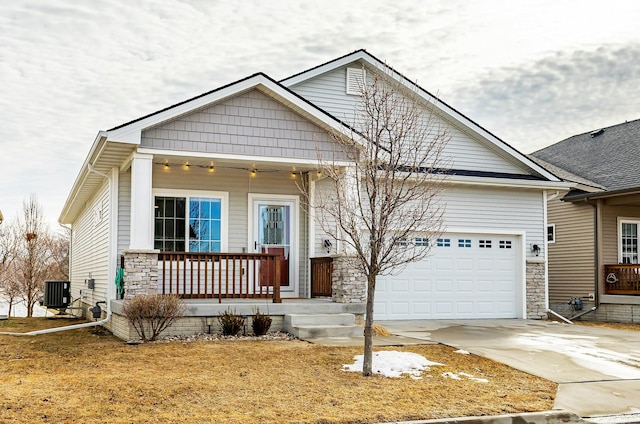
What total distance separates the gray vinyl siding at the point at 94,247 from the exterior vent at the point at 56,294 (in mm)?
381

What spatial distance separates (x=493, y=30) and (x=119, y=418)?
12.9 m

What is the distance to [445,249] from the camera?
626 inches

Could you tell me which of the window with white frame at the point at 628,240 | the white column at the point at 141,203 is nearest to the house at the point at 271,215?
the white column at the point at 141,203

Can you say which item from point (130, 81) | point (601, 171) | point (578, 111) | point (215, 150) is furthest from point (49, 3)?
point (578, 111)

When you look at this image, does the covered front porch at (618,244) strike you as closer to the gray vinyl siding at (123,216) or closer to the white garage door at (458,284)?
the white garage door at (458,284)

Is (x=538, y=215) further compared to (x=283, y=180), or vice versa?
(x=538, y=215)

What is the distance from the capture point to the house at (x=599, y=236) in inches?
714

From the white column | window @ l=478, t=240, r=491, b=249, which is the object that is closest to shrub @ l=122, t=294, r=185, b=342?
the white column

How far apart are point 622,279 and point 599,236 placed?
1374 millimetres

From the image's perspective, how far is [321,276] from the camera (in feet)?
45.7

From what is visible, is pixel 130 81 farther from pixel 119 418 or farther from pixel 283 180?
pixel 119 418

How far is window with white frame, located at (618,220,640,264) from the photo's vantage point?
1942 centimetres

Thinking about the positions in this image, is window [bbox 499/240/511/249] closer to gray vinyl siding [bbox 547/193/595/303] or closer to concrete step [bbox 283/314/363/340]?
gray vinyl siding [bbox 547/193/595/303]

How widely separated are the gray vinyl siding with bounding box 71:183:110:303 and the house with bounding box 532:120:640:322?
465 inches
